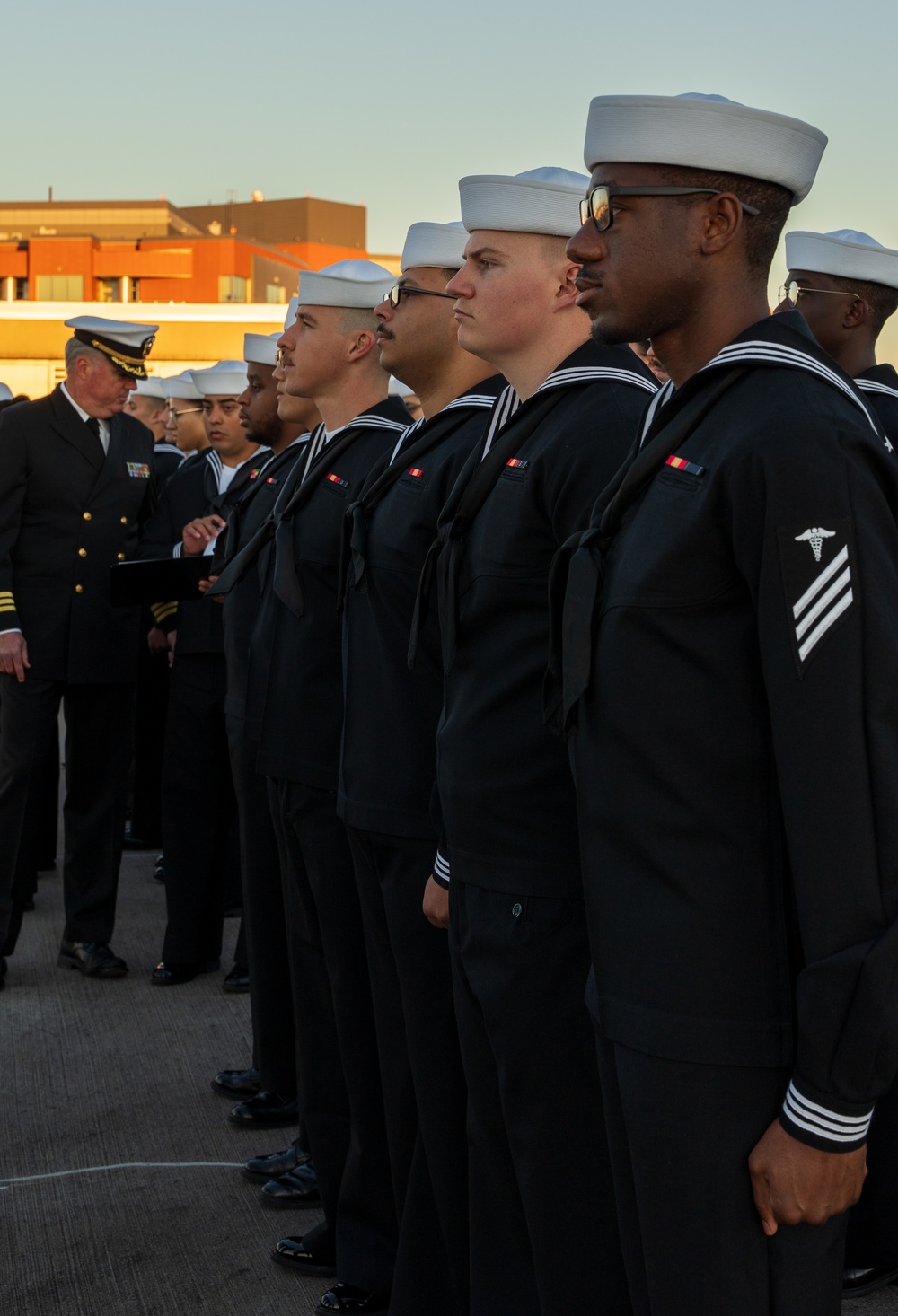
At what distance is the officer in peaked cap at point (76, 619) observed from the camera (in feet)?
18.2

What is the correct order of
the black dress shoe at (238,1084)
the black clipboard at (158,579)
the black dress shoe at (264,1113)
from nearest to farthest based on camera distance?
1. the black dress shoe at (264,1113)
2. the black dress shoe at (238,1084)
3. the black clipboard at (158,579)

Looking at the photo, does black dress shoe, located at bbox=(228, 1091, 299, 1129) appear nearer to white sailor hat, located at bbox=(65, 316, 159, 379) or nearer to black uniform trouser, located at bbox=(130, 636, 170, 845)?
white sailor hat, located at bbox=(65, 316, 159, 379)

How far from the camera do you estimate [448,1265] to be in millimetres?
2664

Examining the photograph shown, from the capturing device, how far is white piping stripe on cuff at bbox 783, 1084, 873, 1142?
60.1 inches

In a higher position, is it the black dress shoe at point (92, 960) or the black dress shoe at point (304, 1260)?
the black dress shoe at point (304, 1260)

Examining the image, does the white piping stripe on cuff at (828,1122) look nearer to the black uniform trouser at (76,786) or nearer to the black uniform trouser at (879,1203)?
the black uniform trouser at (879,1203)

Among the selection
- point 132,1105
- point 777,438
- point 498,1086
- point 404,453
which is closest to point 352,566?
point 404,453

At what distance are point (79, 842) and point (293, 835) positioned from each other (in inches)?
102

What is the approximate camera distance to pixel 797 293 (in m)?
3.80

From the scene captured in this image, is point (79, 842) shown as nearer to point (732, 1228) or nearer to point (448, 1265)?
point (448, 1265)

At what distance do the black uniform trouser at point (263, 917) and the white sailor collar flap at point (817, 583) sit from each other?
253 centimetres

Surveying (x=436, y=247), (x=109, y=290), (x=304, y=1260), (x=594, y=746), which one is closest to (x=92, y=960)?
(x=304, y=1260)

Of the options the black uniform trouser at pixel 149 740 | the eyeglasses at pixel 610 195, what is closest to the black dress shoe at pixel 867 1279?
the eyeglasses at pixel 610 195

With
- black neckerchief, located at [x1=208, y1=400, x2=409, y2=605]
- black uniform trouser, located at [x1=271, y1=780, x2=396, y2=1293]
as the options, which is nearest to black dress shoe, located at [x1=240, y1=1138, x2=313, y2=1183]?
black uniform trouser, located at [x1=271, y1=780, x2=396, y2=1293]
